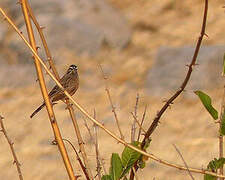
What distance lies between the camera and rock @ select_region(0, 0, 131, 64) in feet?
36.0

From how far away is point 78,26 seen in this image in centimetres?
1116

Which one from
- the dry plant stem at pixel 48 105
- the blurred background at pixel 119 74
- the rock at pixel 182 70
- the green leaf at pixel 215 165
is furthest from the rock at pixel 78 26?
the dry plant stem at pixel 48 105

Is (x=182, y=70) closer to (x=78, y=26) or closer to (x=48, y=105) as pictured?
(x=78, y=26)

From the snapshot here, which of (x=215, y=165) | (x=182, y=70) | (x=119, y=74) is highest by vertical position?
(x=119, y=74)

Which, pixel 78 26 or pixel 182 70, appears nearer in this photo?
pixel 182 70

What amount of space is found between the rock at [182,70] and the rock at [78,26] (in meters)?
1.28

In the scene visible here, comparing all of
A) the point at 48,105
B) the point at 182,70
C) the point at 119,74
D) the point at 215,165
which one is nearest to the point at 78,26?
the point at 119,74

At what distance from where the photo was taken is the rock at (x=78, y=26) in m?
11.0

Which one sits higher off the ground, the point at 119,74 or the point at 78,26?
the point at 78,26

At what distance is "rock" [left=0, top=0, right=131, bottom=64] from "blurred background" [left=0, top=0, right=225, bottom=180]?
0.06ft

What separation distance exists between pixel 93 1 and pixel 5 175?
5001 millimetres

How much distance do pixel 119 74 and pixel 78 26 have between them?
1479 millimetres

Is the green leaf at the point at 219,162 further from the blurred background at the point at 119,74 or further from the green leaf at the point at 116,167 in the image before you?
the blurred background at the point at 119,74

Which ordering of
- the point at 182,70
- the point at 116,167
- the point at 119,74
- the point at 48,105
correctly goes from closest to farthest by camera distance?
the point at 48,105, the point at 116,167, the point at 182,70, the point at 119,74
